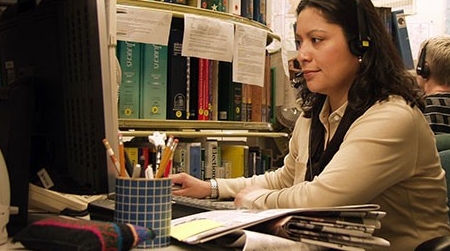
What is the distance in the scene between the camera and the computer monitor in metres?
0.92

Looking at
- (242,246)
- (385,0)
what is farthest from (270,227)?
(385,0)

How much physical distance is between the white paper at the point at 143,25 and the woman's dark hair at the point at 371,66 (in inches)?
23.4

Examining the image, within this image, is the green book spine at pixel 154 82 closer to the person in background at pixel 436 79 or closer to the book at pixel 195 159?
the book at pixel 195 159

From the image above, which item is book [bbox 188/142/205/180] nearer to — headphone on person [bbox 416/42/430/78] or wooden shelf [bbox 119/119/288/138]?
wooden shelf [bbox 119/119/288/138]

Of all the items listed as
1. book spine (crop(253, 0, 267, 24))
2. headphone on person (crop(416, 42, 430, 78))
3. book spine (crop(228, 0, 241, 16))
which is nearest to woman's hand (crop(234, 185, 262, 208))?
book spine (crop(228, 0, 241, 16))

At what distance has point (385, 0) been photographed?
137 inches

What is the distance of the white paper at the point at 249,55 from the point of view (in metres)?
2.04

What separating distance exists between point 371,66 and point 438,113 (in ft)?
4.78

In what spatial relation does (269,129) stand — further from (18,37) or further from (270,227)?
(270,227)

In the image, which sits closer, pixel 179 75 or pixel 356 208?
pixel 356 208

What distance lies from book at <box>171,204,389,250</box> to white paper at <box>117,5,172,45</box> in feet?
3.43

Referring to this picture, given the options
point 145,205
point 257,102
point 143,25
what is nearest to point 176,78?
point 143,25

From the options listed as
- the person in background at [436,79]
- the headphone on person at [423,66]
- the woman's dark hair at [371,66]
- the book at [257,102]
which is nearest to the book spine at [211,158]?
the book at [257,102]

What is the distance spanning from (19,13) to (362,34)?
2.78 feet
